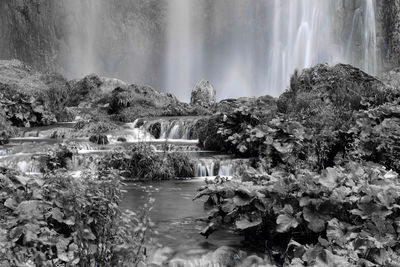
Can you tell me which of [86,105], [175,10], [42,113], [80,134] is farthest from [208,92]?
[175,10]

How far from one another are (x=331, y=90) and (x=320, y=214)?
10257 millimetres

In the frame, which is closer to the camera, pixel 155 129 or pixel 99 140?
pixel 99 140

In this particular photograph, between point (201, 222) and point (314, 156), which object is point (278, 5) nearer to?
point (314, 156)

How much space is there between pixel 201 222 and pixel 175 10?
178 feet

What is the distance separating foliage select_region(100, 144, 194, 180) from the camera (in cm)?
895

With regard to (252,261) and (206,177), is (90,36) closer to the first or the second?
(206,177)

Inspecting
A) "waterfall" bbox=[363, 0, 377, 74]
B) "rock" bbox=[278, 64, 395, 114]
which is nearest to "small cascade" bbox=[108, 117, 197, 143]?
"rock" bbox=[278, 64, 395, 114]

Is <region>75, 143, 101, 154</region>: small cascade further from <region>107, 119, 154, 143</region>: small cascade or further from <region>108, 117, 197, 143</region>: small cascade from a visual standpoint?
<region>108, 117, 197, 143</region>: small cascade

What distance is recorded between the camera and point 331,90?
13547 mm

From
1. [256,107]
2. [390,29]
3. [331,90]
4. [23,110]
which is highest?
[390,29]

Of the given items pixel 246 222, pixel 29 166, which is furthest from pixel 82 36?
pixel 246 222

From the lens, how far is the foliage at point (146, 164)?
8945 mm

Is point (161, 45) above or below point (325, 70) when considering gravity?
above

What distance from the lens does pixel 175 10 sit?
56.3m
